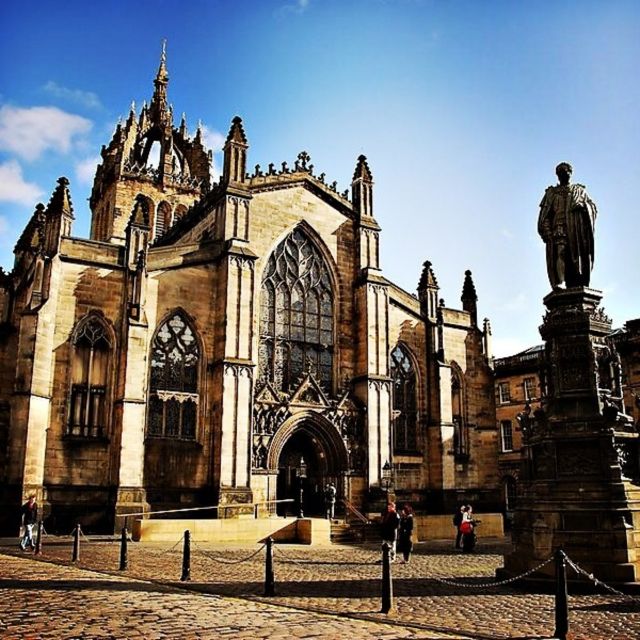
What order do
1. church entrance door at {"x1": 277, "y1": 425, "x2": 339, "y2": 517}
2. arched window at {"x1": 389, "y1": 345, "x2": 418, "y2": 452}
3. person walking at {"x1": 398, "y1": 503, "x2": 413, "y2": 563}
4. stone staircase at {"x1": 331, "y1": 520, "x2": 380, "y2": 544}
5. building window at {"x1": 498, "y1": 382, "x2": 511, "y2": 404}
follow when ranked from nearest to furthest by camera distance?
1. person walking at {"x1": 398, "y1": 503, "x2": 413, "y2": 563}
2. stone staircase at {"x1": 331, "y1": 520, "x2": 380, "y2": 544}
3. church entrance door at {"x1": 277, "y1": 425, "x2": 339, "y2": 517}
4. arched window at {"x1": 389, "y1": 345, "x2": 418, "y2": 452}
5. building window at {"x1": 498, "y1": 382, "x2": 511, "y2": 404}

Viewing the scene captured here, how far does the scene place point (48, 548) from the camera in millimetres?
20359

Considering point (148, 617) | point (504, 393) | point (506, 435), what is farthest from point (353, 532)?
point (504, 393)

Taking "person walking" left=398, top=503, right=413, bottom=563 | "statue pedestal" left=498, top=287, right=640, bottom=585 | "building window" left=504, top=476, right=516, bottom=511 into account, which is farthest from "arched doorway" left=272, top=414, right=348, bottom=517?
"building window" left=504, top=476, right=516, bottom=511

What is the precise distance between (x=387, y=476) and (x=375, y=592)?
770 inches

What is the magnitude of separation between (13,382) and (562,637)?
951 inches

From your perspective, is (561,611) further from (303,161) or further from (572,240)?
(303,161)

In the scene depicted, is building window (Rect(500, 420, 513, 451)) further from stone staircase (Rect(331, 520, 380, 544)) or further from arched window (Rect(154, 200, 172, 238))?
arched window (Rect(154, 200, 172, 238))

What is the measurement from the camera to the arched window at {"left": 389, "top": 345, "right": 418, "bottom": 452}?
34.7 metres

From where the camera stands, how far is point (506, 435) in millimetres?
52875

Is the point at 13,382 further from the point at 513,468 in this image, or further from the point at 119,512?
the point at 513,468

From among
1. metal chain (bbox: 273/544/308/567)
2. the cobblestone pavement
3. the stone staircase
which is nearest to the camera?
the cobblestone pavement

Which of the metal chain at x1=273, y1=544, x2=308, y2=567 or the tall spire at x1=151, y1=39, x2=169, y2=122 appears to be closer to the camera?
the metal chain at x1=273, y1=544, x2=308, y2=567

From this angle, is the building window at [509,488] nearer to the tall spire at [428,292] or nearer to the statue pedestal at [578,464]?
→ the tall spire at [428,292]

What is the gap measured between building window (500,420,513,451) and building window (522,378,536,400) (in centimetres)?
265
